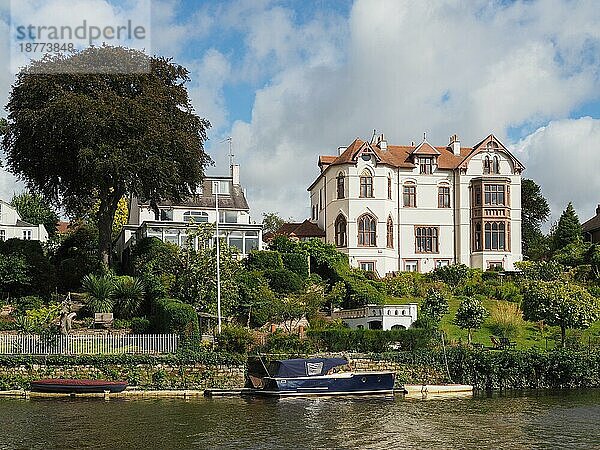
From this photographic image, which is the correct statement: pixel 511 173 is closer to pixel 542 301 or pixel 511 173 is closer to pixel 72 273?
pixel 542 301

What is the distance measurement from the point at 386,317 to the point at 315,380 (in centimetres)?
929

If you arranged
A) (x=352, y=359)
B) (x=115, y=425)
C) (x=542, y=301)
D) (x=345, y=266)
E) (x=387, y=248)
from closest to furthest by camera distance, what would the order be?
(x=115, y=425) < (x=352, y=359) < (x=542, y=301) < (x=345, y=266) < (x=387, y=248)

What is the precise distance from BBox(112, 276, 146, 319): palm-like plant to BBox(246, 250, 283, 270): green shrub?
27.4 feet

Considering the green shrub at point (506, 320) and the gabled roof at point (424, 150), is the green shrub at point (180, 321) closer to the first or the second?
the green shrub at point (506, 320)

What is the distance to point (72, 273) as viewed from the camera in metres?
48.3

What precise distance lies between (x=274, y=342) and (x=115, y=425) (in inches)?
474

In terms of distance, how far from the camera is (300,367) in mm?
35188

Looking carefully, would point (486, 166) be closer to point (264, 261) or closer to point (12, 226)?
point (264, 261)

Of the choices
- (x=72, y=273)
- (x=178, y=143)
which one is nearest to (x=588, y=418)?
(x=178, y=143)

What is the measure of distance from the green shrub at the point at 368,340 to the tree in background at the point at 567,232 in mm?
31946

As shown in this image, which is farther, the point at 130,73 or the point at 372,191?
the point at 372,191

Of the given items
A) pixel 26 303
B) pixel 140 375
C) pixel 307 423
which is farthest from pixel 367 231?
pixel 307 423

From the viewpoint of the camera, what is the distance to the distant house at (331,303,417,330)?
43469mm

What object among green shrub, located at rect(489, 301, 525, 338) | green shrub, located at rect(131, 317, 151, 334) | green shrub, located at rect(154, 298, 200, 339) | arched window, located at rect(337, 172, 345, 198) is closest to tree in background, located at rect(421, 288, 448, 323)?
green shrub, located at rect(489, 301, 525, 338)
